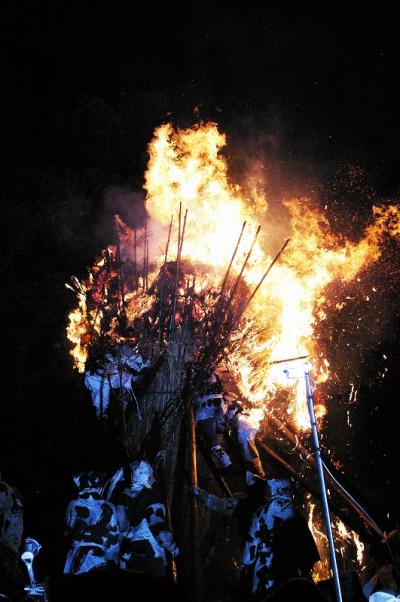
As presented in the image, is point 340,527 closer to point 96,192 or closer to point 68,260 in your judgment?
point 68,260

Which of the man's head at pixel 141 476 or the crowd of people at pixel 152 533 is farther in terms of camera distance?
the man's head at pixel 141 476

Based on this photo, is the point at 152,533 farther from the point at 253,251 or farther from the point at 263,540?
the point at 253,251

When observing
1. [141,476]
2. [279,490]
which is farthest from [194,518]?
[279,490]

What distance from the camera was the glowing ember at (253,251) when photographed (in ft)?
29.2

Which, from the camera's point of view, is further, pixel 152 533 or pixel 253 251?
pixel 253 251

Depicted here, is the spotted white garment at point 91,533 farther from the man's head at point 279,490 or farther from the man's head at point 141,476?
the man's head at point 279,490

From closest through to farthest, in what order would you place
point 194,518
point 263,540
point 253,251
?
point 263,540 → point 194,518 → point 253,251

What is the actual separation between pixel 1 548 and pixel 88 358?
4.54m

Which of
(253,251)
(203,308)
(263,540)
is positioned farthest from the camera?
(253,251)

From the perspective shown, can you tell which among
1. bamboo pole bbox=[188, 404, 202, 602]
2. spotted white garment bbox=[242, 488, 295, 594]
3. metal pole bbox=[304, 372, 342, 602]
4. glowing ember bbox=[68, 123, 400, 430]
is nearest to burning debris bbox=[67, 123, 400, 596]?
glowing ember bbox=[68, 123, 400, 430]

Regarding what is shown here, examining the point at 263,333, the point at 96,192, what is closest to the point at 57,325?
the point at 96,192

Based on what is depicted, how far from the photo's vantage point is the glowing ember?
351 inches

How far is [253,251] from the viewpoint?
10.4m

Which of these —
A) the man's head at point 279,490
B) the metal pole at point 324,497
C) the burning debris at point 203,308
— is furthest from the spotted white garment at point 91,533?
the metal pole at point 324,497
